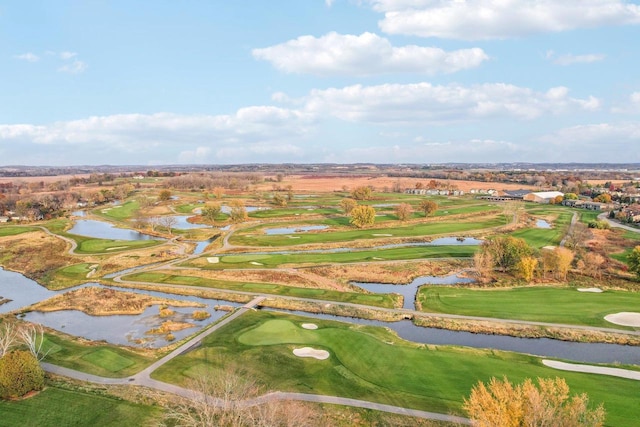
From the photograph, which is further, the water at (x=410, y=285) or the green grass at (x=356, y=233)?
the green grass at (x=356, y=233)

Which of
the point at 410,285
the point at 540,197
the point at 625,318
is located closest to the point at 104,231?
the point at 410,285

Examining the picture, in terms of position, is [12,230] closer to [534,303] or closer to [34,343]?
[34,343]

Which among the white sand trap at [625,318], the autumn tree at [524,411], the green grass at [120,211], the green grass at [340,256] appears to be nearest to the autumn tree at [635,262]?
the white sand trap at [625,318]

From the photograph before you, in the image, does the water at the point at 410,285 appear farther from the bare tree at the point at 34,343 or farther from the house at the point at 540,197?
the house at the point at 540,197

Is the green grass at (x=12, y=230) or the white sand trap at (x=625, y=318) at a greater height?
the green grass at (x=12, y=230)

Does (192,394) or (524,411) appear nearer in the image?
(524,411)

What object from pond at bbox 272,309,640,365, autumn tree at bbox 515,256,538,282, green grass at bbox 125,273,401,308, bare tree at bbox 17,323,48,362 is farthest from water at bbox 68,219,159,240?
autumn tree at bbox 515,256,538,282
